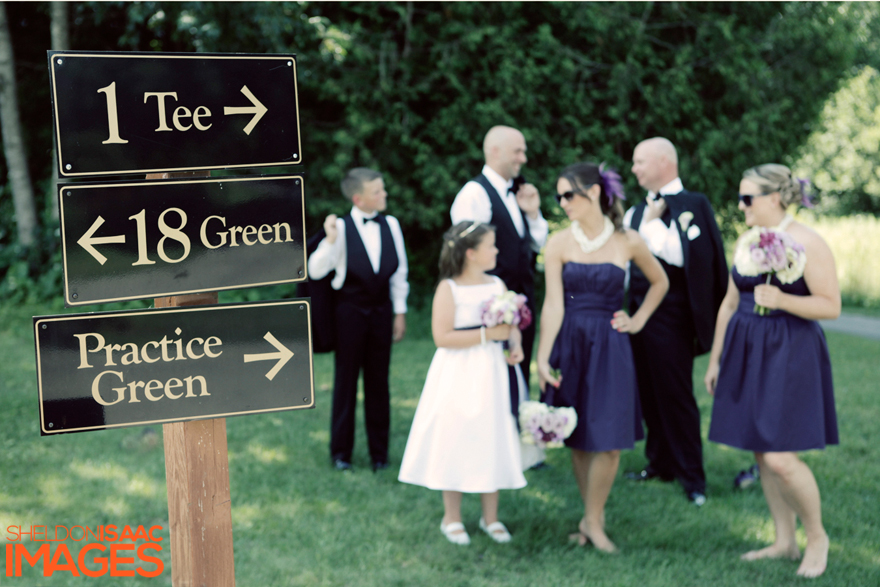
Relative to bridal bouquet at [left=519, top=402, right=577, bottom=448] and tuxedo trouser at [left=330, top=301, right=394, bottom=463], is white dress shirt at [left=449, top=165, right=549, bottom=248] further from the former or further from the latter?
bridal bouquet at [left=519, top=402, right=577, bottom=448]

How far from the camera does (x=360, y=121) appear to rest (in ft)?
36.0

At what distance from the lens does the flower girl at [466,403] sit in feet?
13.6

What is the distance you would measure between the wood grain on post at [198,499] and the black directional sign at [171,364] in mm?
84

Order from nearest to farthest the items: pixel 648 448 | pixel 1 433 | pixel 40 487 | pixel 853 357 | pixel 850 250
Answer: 1. pixel 40 487
2. pixel 648 448
3. pixel 1 433
4. pixel 853 357
5. pixel 850 250

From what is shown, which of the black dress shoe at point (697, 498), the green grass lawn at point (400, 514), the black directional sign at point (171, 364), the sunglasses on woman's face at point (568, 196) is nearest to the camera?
the black directional sign at point (171, 364)

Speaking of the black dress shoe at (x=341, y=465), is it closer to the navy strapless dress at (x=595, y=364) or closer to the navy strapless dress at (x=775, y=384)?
the navy strapless dress at (x=595, y=364)

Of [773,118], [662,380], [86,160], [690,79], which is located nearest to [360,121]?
[690,79]

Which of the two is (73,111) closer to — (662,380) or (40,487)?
(40,487)

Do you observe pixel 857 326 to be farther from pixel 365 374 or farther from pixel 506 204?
pixel 365 374

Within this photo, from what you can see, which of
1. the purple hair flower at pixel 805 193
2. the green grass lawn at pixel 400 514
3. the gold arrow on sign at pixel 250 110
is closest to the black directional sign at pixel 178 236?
the gold arrow on sign at pixel 250 110

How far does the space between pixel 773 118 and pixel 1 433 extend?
10710mm

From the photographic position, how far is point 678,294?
5.09 meters

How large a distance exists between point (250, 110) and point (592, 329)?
2.53 m

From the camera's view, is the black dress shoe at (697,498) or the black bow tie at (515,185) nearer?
the black dress shoe at (697,498)
